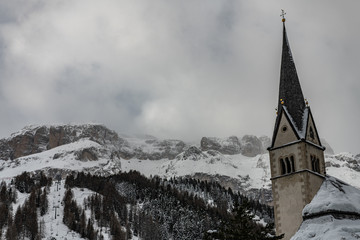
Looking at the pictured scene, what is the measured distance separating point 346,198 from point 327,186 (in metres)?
3.67

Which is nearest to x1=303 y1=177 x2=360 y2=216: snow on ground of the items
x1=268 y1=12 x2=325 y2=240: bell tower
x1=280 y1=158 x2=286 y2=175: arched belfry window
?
x1=268 y1=12 x2=325 y2=240: bell tower

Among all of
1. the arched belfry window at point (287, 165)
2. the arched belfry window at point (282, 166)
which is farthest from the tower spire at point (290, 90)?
the arched belfry window at point (282, 166)

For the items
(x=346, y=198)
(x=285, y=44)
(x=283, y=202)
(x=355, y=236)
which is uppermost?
(x=285, y=44)

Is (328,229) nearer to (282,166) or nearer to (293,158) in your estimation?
(293,158)

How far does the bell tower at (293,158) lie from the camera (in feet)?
153

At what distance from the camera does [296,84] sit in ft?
177

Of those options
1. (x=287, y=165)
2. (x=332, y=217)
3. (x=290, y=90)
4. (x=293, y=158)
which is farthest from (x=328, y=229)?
(x=290, y=90)

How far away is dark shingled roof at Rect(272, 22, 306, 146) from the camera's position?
51.2 m

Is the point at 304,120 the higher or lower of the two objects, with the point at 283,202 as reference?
higher

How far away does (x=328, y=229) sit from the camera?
2845 cm

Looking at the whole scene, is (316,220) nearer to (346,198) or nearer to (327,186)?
(346,198)

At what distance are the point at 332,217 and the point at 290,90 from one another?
24566 millimetres

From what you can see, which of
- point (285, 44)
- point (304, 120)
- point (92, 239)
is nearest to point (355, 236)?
point (304, 120)

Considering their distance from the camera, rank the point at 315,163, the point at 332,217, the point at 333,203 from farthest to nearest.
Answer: the point at 315,163
the point at 333,203
the point at 332,217
